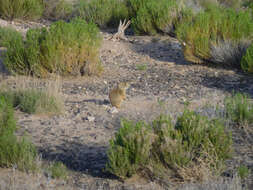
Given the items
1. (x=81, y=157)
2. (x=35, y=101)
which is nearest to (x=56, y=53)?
(x=35, y=101)

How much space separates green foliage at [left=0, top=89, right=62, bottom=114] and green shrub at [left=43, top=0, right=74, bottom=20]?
815 centimetres

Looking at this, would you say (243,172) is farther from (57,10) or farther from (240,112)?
(57,10)

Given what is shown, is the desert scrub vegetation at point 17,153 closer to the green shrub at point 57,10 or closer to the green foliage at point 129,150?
the green foliage at point 129,150

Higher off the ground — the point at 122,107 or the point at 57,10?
the point at 57,10

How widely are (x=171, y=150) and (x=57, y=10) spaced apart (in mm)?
10735

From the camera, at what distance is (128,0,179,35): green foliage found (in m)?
11.2

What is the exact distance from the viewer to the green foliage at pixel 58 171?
4211 mm

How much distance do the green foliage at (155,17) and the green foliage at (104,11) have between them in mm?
1298

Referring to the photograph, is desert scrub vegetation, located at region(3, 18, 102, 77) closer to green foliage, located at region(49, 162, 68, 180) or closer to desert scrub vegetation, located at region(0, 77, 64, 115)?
desert scrub vegetation, located at region(0, 77, 64, 115)

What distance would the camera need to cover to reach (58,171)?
4211 mm

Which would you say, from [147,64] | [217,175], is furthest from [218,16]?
[217,175]

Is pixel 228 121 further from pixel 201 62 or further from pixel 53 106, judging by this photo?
pixel 201 62

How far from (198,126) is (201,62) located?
4883mm

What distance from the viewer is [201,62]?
9125mm
